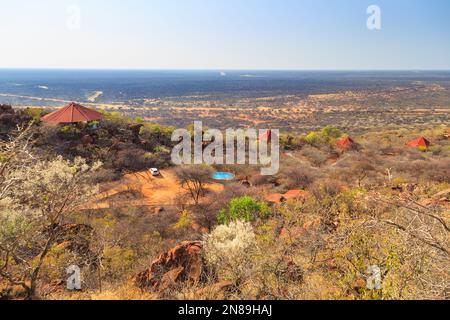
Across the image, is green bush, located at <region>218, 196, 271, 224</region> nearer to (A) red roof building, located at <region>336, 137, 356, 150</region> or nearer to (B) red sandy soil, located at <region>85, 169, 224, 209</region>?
(B) red sandy soil, located at <region>85, 169, 224, 209</region>

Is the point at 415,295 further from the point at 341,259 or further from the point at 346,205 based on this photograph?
the point at 346,205

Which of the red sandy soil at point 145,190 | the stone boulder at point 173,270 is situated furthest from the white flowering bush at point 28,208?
the red sandy soil at point 145,190

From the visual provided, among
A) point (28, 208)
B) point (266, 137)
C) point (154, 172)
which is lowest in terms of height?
point (154, 172)

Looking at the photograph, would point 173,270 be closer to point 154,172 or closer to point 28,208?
point 28,208

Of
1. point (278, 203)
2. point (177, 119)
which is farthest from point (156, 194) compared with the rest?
point (177, 119)

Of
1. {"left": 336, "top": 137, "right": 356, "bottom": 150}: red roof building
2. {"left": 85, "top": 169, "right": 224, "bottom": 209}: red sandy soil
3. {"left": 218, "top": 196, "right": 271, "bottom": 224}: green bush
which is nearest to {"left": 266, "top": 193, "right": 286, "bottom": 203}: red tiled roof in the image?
{"left": 218, "top": 196, "right": 271, "bottom": 224}: green bush

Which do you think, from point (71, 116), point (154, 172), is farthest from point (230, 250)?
point (71, 116)

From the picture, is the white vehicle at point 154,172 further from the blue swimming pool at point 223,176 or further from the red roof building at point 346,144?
the red roof building at point 346,144

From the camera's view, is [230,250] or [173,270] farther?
[230,250]
